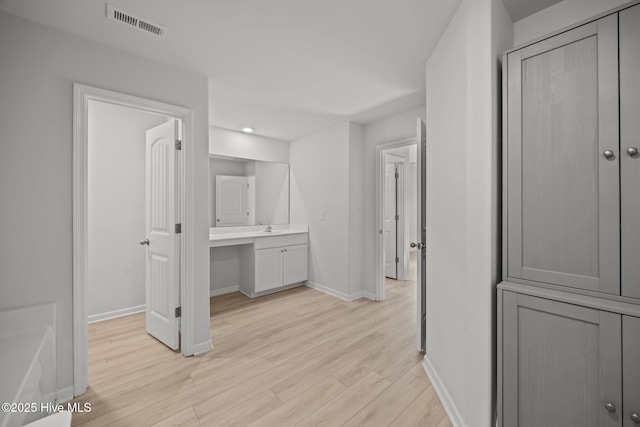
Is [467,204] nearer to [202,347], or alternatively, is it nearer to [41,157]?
[202,347]

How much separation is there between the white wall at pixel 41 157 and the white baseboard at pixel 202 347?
796mm

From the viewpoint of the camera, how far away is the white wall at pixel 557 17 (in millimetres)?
1361

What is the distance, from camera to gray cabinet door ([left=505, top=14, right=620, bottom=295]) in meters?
1.08

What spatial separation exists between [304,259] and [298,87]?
2.60 meters

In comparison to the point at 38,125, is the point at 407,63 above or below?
above

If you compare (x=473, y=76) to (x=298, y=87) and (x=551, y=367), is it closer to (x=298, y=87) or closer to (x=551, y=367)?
(x=551, y=367)

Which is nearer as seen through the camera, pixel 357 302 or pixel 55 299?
pixel 55 299

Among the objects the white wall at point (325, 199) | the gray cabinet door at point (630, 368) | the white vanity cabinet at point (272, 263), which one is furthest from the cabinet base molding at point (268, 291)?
the gray cabinet door at point (630, 368)

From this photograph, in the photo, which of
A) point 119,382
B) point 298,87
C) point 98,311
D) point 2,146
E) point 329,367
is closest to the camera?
point 2,146

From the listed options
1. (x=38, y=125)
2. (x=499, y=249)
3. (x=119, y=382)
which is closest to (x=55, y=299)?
(x=119, y=382)

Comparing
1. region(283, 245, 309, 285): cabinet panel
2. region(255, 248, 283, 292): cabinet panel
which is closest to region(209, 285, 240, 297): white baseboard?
region(255, 248, 283, 292): cabinet panel

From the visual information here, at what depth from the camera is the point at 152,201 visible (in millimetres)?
2656

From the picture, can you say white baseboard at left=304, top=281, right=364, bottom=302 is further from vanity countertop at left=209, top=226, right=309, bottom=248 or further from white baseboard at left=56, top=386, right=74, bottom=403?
white baseboard at left=56, top=386, right=74, bottom=403

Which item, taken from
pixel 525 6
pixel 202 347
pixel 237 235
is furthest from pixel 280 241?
pixel 525 6
